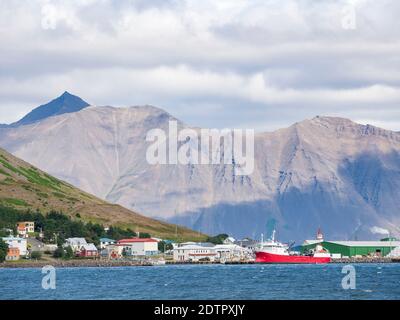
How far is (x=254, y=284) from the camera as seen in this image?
16738cm

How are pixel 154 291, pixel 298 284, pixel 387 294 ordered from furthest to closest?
pixel 298 284 < pixel 154 291 < pixel 387 294
